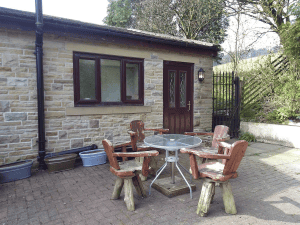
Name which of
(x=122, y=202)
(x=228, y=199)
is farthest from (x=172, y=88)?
(x=228, y=199)

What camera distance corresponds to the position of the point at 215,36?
15.8 metres

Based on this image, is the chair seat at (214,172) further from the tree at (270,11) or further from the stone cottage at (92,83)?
the tree at (270,11)

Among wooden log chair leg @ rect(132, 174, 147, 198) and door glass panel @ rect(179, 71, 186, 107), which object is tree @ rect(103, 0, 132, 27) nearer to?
door glass panel @ rect(179, 71, 186, 107)

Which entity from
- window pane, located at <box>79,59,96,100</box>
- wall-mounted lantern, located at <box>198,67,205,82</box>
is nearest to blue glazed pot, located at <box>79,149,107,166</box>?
window pane, located at <box>79,59,96,100</box>

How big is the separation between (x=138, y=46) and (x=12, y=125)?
3694 millimetres

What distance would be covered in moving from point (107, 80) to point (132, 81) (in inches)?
28.9

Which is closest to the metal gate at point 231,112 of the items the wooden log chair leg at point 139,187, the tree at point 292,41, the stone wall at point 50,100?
the tree at point 292,41

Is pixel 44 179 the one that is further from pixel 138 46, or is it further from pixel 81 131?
pixel 138 46

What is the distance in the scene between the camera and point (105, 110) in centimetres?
565

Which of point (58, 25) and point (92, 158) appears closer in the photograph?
point (58, 25)

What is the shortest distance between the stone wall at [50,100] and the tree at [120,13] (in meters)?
15.6

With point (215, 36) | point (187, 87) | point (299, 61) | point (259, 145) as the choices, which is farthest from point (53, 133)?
point (215, 36)

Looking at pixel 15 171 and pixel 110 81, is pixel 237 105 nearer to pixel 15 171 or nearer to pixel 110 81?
pixel 110 81

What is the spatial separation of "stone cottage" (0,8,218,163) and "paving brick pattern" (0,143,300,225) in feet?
3.64
